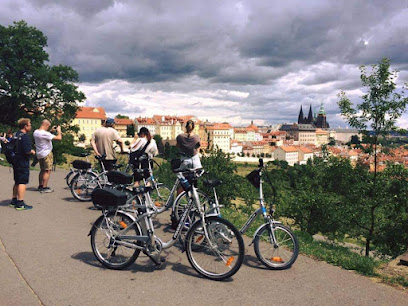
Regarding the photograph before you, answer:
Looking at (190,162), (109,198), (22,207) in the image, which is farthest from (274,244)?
(22,207)

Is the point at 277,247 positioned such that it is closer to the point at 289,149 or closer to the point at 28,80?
the point at 28,80

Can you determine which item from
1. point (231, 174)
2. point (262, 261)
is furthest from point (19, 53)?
point (262, 261)

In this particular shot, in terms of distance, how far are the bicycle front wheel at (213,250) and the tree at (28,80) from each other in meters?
33.9

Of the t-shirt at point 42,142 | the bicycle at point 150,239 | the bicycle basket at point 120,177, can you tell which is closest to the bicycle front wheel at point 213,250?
the bicycle at point 150,239

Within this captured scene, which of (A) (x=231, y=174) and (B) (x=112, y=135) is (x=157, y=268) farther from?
(A) (x=231, y=174)

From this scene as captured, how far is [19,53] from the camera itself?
36750mm

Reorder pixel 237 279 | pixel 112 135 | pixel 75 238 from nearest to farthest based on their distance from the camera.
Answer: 1. pixel 237 279
2. pixel 75 238
3. pixel 112 135

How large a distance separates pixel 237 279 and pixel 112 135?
5.24 metres

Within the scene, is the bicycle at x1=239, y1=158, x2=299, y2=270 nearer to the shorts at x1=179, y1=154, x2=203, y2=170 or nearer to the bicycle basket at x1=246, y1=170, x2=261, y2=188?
the bicycle basket at x1=246, y1=170, x2=261, y2=188

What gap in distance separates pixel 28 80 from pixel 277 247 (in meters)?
39.7

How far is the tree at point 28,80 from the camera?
119 feet

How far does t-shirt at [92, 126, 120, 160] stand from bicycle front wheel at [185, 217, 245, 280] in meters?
4.67

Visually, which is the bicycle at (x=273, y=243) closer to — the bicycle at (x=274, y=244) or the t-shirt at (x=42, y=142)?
the bicycle at (x=274, y=244)

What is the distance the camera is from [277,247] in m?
4.69
